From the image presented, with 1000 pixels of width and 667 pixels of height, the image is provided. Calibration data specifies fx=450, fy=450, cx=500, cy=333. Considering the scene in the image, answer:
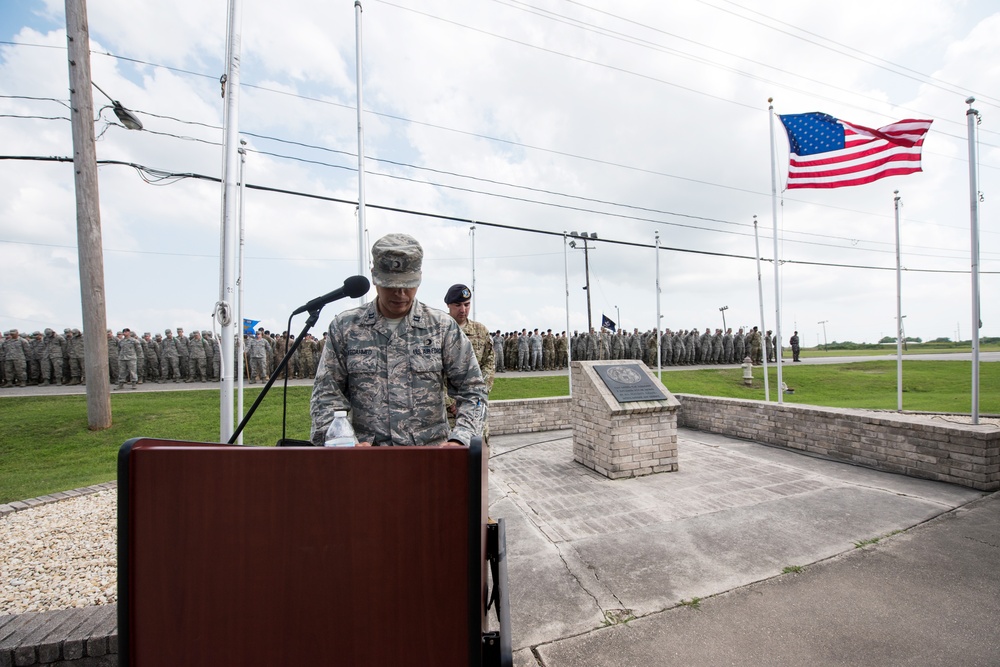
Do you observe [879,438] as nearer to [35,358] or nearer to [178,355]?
[178,355]

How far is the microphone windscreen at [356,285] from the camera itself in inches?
75.9

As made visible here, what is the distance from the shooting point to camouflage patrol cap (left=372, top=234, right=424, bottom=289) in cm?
179

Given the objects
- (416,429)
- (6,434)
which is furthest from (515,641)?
(6,434)

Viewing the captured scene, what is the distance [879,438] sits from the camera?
5.23 meters

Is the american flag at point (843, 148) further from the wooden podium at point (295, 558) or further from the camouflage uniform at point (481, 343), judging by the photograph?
the wooden podium at point (295, 558)

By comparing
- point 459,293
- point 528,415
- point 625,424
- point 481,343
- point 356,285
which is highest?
point 459,293

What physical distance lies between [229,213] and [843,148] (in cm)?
814

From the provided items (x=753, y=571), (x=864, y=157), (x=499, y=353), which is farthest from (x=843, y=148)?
(x=499, y=353)

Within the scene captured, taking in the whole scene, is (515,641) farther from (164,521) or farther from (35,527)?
(35,527)

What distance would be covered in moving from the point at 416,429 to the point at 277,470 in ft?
3.10

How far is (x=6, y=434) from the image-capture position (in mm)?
7695

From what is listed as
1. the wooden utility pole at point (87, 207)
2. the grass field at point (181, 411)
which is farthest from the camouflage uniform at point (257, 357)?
the wooden utility pole at point (87, 207)

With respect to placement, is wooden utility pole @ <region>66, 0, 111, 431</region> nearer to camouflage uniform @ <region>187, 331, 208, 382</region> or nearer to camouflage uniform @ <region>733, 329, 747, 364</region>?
camouflage uniform @ <region>187, 331, 208, 382</region>

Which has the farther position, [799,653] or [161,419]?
[161,419]
